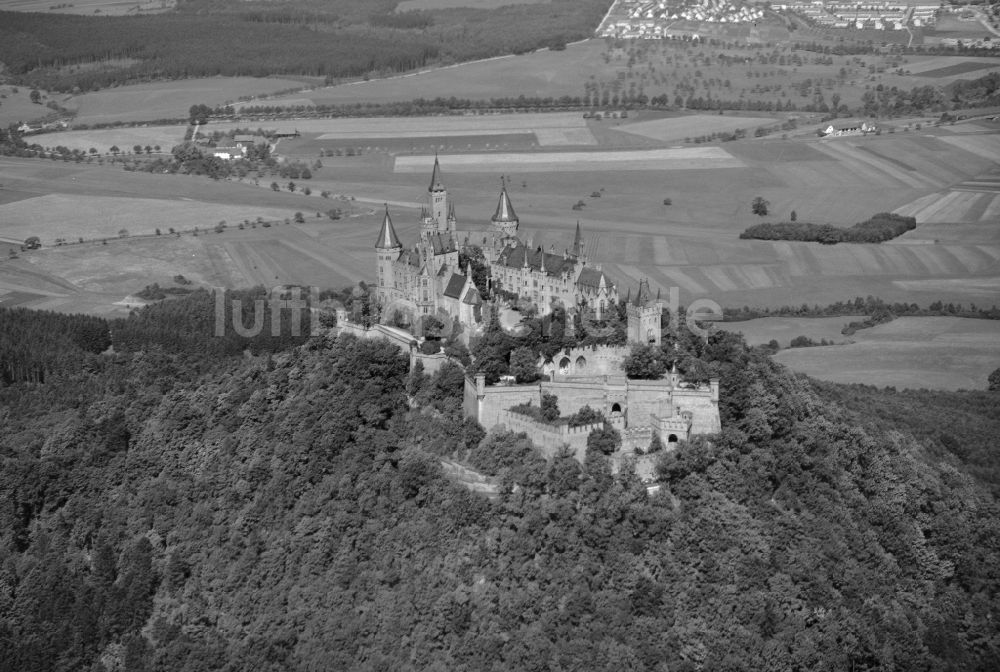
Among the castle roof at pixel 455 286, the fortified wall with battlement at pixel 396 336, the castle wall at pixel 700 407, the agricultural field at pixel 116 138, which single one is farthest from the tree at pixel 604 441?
the agricultural field at pixel 116 138

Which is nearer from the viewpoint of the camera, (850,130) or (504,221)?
(504,221)

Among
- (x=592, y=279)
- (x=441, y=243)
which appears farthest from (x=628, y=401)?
(x=441, y=243)

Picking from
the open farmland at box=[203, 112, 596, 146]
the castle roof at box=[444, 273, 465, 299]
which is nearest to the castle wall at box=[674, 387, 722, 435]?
the castle roof at box=[444, 273, 465, 299]

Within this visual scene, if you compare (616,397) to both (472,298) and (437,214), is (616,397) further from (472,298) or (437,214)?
(437,214)

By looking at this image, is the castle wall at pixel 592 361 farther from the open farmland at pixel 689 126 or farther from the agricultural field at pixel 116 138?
the agricultural field at pixel 116 138

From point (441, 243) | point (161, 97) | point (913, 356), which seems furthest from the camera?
point (161, 97)

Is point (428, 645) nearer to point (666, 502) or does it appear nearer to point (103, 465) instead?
point (666, 502)
